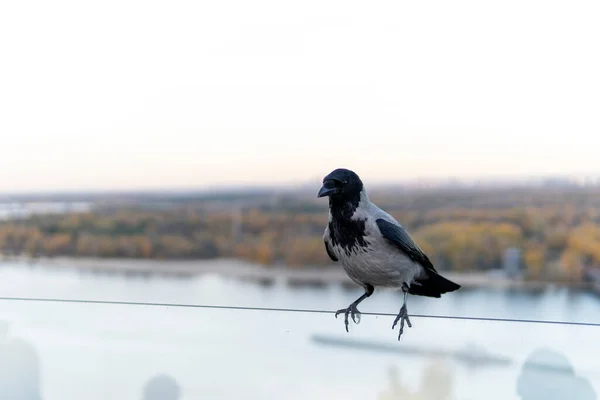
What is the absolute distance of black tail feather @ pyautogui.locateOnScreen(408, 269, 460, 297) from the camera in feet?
5.98

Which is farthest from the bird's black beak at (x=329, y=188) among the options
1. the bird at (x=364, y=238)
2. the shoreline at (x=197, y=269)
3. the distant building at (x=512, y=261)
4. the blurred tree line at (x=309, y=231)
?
the shoreline at (x=197, y=269)

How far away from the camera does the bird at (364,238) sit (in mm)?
1645

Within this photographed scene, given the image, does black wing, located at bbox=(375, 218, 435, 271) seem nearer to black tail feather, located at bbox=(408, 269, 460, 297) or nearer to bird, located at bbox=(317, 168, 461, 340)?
bird, located at bbox=(317, 168, 461, 340)

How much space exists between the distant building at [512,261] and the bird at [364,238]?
17.4ft

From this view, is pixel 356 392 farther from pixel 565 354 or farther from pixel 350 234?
pixel 565 354

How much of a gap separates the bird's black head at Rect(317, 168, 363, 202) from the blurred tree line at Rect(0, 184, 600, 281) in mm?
3783

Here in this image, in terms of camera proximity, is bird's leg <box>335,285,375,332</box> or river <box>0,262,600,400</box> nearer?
river <box>0,262,600,400</box>

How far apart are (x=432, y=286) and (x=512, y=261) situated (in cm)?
519

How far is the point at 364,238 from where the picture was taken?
1.65 meters

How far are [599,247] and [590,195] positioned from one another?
0.56 metres

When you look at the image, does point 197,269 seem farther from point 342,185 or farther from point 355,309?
point 342,185

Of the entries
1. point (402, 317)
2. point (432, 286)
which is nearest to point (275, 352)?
point (402, 317)

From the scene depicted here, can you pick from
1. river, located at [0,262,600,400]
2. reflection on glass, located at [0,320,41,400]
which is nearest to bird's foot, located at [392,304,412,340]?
river, located at [0,262,600,400]

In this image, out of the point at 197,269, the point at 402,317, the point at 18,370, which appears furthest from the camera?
the point at 197,269
